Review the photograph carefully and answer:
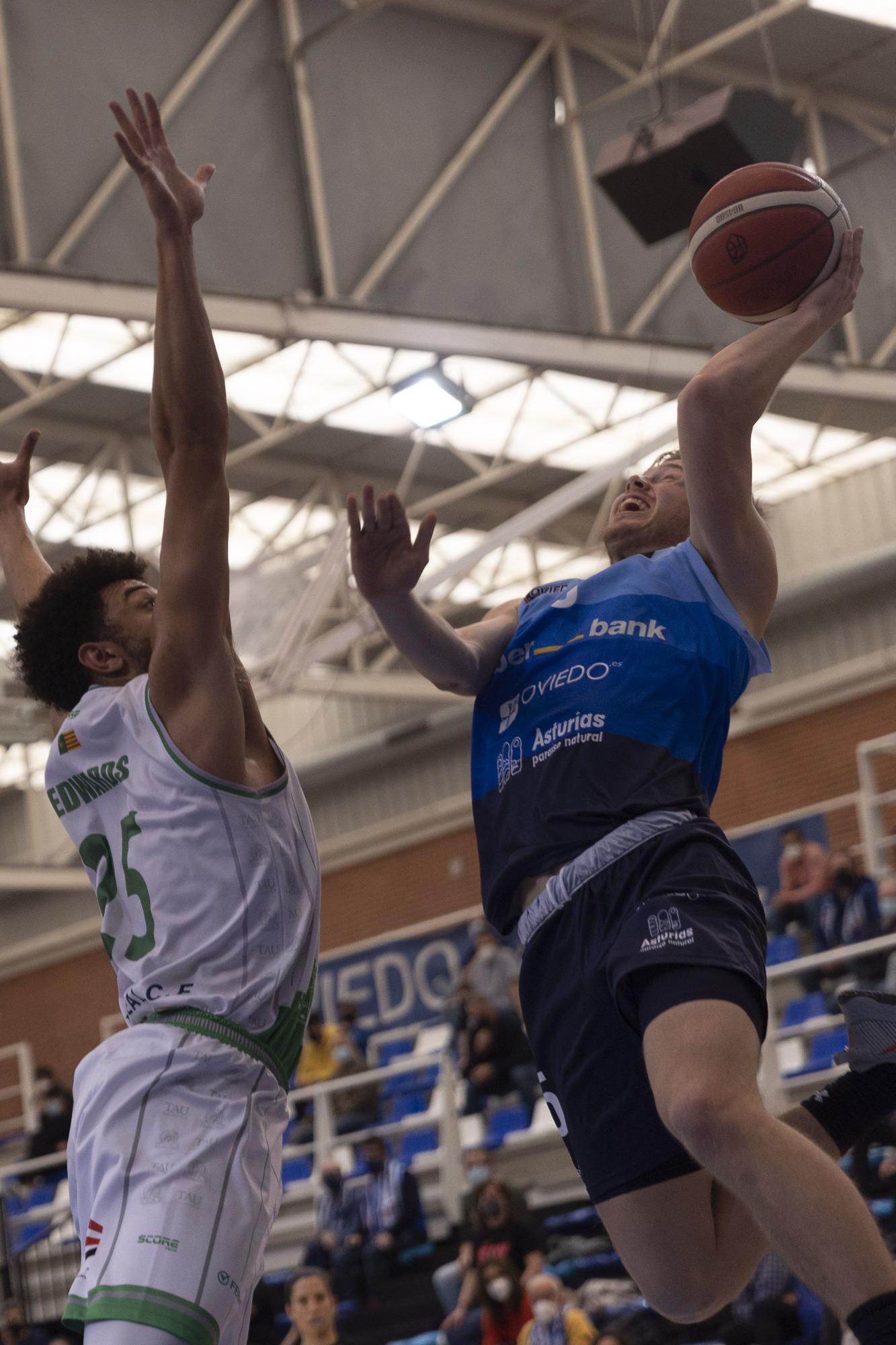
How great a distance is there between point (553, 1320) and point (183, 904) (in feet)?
21.8

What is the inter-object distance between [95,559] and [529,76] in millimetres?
12007

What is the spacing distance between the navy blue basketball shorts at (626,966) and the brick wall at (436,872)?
50.5 ft

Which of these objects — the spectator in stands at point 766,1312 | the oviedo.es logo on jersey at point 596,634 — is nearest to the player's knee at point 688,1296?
the oviedo.es logo on jersey at point 596,634

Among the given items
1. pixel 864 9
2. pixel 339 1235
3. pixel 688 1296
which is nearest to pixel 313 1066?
pixel 339 1235

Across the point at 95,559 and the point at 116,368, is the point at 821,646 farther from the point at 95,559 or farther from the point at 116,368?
the point at 95,559

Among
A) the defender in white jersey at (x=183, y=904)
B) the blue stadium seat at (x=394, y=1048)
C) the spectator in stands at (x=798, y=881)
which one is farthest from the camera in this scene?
the blue stadium seat at (x=394, y=1048)

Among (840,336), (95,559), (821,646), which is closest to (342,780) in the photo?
(821,646)

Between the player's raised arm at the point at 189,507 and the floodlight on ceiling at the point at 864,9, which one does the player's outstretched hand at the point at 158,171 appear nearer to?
the player's raised arm at the point at 189,507

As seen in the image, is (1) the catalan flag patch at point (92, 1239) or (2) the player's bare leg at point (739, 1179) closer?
(2) the player's bare leg at point (739, 1179)

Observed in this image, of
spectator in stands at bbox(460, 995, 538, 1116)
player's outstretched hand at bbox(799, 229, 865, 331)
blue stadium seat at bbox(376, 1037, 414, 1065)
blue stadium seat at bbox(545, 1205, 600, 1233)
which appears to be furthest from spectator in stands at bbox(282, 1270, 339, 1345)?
blue stadium seat at bbox(376, 1037, 414, 1065)

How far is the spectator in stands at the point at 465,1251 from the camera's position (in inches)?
426

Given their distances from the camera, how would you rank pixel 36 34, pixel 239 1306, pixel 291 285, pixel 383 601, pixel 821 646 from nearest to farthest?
1. pixel 239 1306
2. pixel 383 601
3. pixel 36 34
4. pixel 291 285
5. pixel 821 646

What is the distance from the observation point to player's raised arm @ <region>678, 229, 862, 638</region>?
12.6 ft

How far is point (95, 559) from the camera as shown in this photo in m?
4.15
